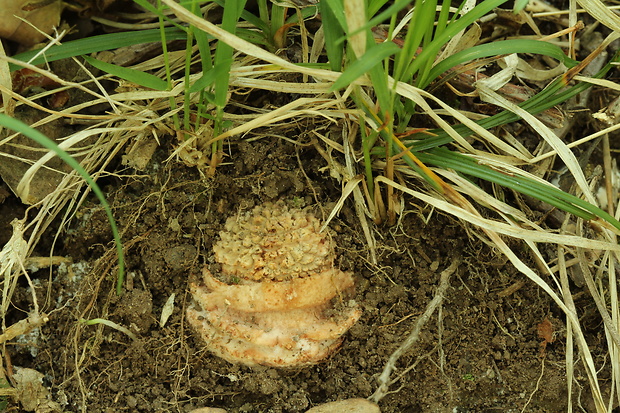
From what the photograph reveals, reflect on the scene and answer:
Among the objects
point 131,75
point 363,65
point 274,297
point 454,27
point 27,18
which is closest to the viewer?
point 363,65

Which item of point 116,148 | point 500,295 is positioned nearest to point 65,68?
point 116,148

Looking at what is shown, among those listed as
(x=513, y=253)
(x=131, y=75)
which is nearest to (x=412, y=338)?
(x=513, y=253)

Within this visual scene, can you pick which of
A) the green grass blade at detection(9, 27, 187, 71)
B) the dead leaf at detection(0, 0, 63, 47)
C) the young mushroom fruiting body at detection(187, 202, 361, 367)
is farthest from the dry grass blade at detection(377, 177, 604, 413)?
the dead leaf at detection(0, 0, 63, 47)

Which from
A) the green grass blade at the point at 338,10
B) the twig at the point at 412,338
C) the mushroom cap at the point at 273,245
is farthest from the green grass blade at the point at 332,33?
the twig at the point at 412,338

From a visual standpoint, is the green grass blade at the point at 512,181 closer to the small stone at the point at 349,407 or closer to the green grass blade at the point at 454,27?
the green grass blade at the point at 454,27

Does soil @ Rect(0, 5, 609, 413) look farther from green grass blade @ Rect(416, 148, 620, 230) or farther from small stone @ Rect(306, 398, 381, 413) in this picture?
green grass blade @ Rect(416, 148, 620, 230)

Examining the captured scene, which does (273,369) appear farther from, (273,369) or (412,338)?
(412,338)
